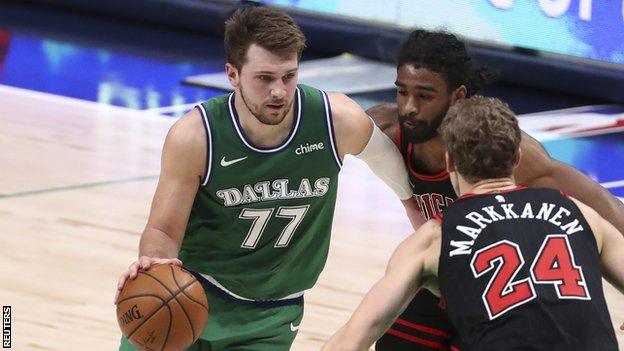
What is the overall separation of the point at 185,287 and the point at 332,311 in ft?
8.52

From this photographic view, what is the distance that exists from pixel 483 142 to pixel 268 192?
1351 mm

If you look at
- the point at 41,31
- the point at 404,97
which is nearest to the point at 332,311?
the point at 404,97

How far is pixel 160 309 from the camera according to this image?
468 cm

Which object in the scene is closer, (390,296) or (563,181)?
(390,296)

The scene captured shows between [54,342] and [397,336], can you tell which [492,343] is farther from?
[54,342]

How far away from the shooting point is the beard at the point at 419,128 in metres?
5.27

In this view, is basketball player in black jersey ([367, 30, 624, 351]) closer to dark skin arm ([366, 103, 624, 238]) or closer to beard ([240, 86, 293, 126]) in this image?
dark skin arm ([366, 103, 624, 238])

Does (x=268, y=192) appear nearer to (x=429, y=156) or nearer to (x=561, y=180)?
(x=429, y=156)

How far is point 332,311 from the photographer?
7.23 meters

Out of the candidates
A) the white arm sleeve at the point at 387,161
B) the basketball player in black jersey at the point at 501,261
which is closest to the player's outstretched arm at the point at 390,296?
the basketball player in black jersey at the point at 501,261

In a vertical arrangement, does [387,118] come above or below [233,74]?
below

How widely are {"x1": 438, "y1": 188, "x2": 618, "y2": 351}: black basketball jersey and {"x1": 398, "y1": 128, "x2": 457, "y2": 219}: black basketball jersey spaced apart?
1632mm

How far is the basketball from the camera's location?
15.3 ft

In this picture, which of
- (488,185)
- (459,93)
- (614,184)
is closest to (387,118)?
(459,93)
